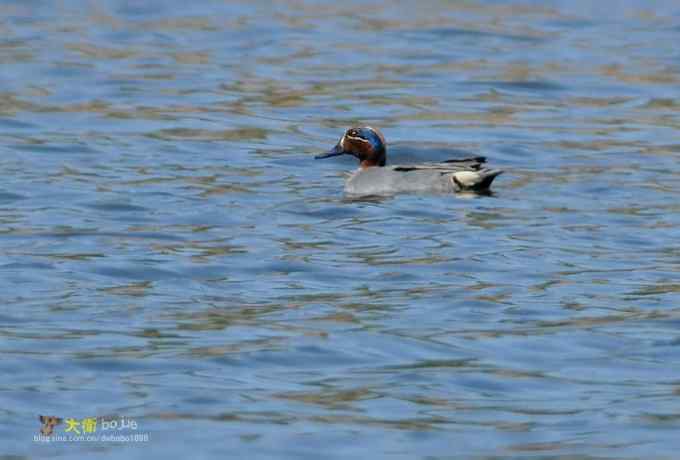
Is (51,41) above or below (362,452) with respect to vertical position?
below

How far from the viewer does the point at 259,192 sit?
1476 centimetres

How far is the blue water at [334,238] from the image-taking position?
8250mm

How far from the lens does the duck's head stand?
1599 cm

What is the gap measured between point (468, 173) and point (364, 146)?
1.56 meters

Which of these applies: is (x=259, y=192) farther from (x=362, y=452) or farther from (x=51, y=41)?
(x=51, y=41)

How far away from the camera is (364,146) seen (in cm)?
1600

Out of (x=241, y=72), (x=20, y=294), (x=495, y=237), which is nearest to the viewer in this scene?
(x=20, y=294)

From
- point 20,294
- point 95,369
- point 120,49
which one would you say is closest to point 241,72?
point 120,49

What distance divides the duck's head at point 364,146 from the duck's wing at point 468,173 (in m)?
1.23

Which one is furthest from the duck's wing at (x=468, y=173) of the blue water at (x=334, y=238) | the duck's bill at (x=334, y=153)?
the duck's bill at (x=334, y=153)

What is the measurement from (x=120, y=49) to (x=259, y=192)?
27.5ft

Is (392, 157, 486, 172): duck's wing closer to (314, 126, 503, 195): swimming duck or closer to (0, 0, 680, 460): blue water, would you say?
(314, 126, 503, 195): swimming duck

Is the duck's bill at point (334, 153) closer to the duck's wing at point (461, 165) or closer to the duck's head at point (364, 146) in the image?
the duck's head at point (364, 146)
